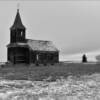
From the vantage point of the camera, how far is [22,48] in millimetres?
62281

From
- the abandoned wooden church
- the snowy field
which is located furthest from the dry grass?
the abandoned wooden church

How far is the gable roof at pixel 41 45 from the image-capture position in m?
63.8

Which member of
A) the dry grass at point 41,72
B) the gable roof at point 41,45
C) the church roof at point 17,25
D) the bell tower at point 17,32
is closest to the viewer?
the dry grass at point 41,72

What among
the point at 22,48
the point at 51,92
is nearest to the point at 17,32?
the point at 22,48

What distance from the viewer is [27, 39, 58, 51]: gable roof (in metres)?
63.8

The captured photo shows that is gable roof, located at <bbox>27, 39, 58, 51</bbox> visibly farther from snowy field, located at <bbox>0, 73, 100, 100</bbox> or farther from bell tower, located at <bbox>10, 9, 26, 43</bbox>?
snowy field, located at <bbox>0, 73, 100, 100</bbox>

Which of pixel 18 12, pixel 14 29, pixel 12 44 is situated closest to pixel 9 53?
pixel 12 44

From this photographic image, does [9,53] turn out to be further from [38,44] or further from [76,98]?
[76,98]

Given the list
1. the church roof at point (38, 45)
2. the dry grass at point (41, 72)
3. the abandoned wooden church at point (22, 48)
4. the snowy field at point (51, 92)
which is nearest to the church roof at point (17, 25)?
the abandoned wooden church at point (22, 48)

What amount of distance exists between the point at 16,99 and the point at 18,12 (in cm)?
5956

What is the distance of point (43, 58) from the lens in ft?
218

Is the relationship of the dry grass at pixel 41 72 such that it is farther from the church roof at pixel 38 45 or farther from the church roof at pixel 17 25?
the church roof at pixel 17 25

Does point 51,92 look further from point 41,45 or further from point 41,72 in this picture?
point 41,45

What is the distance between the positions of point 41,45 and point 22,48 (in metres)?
6.74
